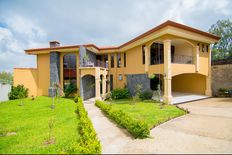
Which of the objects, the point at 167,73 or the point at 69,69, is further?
the point at 69,69

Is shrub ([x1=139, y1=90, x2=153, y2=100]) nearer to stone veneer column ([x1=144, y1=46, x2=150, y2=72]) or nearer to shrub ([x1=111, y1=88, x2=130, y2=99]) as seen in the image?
stone veneer column ([x1=144, y1=46, x2=150, y2=72])

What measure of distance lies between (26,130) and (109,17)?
10038 mm

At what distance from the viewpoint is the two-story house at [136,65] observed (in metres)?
13.6

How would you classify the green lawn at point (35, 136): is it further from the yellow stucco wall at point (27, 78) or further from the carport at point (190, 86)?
the yellow stucco wall at point (27, 78)

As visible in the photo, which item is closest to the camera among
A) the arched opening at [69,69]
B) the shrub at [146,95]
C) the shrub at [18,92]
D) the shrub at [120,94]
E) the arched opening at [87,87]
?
the shrub at [146,95]

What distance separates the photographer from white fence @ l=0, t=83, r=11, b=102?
55.0 ft

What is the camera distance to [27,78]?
19.9 m

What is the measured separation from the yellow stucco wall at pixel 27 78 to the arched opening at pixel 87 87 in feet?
25.0

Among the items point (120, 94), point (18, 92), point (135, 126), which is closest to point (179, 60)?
point (120, 94)

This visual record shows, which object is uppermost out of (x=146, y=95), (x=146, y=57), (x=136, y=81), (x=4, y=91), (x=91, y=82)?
(x=146, y=57)

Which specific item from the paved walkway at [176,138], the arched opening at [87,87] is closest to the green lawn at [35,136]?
the paved walkway at [176,138]

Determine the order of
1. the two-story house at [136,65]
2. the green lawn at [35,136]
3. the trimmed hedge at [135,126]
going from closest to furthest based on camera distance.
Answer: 1. the green lawn at [35,136]
2. the trimmed hedge at [135,126]
3. the two-story house at [136,65]

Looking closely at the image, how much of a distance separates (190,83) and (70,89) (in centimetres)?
1532

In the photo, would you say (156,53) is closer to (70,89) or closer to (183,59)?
(183,59)
